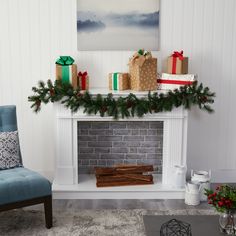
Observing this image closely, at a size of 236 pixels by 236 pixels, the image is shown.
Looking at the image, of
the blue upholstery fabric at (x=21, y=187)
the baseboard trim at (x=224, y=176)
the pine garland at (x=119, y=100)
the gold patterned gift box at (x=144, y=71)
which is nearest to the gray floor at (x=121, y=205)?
the blue upholstery fabric at (x=21, y=187)

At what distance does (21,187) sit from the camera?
299 centimetres

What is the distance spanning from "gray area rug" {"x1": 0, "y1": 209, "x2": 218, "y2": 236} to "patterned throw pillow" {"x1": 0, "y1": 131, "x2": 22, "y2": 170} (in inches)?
16.5

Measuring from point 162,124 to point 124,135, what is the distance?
402mm

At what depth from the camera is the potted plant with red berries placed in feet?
7.46

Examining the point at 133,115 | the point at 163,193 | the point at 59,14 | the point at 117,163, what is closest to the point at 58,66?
the point at 59,14

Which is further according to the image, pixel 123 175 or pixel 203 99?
pixel 123 175

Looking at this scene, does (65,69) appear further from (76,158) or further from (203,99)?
(203,99)

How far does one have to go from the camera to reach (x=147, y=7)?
3.93 metres

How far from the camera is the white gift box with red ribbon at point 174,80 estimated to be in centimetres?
374

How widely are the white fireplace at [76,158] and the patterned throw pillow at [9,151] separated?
0.48 metres

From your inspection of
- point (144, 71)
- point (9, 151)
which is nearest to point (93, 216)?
point (9, 151)

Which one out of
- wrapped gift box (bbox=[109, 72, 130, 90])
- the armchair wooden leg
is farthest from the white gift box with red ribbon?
the armchair wooden leg

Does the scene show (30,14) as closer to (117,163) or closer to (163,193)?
(117,163)

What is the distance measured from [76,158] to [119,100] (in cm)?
68
